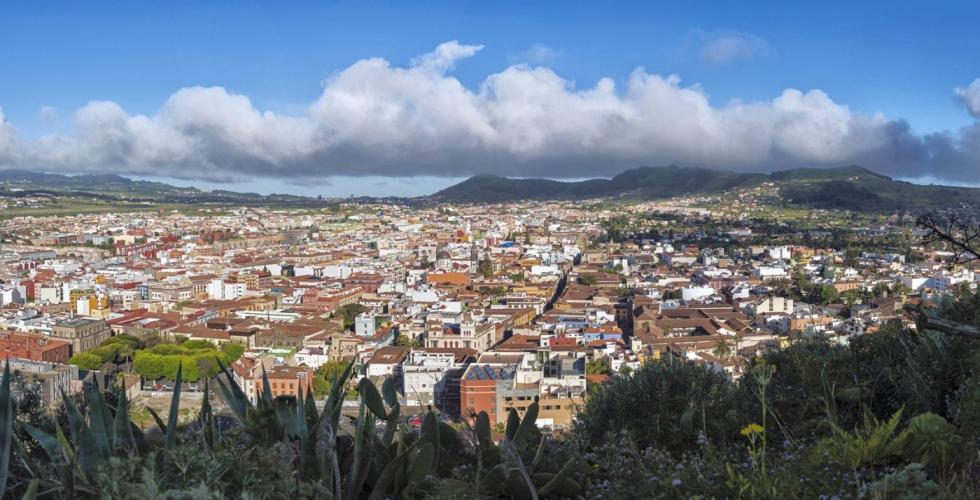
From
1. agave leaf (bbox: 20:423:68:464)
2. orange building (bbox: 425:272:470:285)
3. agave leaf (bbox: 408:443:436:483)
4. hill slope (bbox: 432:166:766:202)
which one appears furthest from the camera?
hill slope (bbox: 432:166:766:202)

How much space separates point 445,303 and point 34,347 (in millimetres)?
13294

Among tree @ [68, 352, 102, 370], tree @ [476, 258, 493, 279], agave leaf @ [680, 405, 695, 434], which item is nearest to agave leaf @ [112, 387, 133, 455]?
agave leaf @ [680, 405, 695, 434]

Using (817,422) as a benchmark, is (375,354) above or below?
below

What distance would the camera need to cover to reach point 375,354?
760 inches

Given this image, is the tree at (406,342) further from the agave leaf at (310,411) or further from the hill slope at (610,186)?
the hill slope at (610,186)

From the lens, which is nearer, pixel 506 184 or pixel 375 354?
pixel 375 354

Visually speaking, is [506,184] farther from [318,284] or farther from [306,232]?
[318,284]

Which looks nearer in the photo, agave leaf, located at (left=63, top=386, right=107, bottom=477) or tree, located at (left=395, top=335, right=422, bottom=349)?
agave leaf, located at (left=63, top=386, right=107, bottom=477)

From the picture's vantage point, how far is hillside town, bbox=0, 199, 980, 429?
51.0ft

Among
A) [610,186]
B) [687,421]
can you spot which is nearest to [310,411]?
[687,421]

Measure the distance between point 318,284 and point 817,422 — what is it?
3420cm

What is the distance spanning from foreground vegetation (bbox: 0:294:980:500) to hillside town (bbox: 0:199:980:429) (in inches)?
8.3

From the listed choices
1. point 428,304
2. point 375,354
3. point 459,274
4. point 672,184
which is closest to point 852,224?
point 459,274

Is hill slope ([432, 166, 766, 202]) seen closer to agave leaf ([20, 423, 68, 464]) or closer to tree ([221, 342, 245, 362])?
tree ([221, 342, 245, 362])
